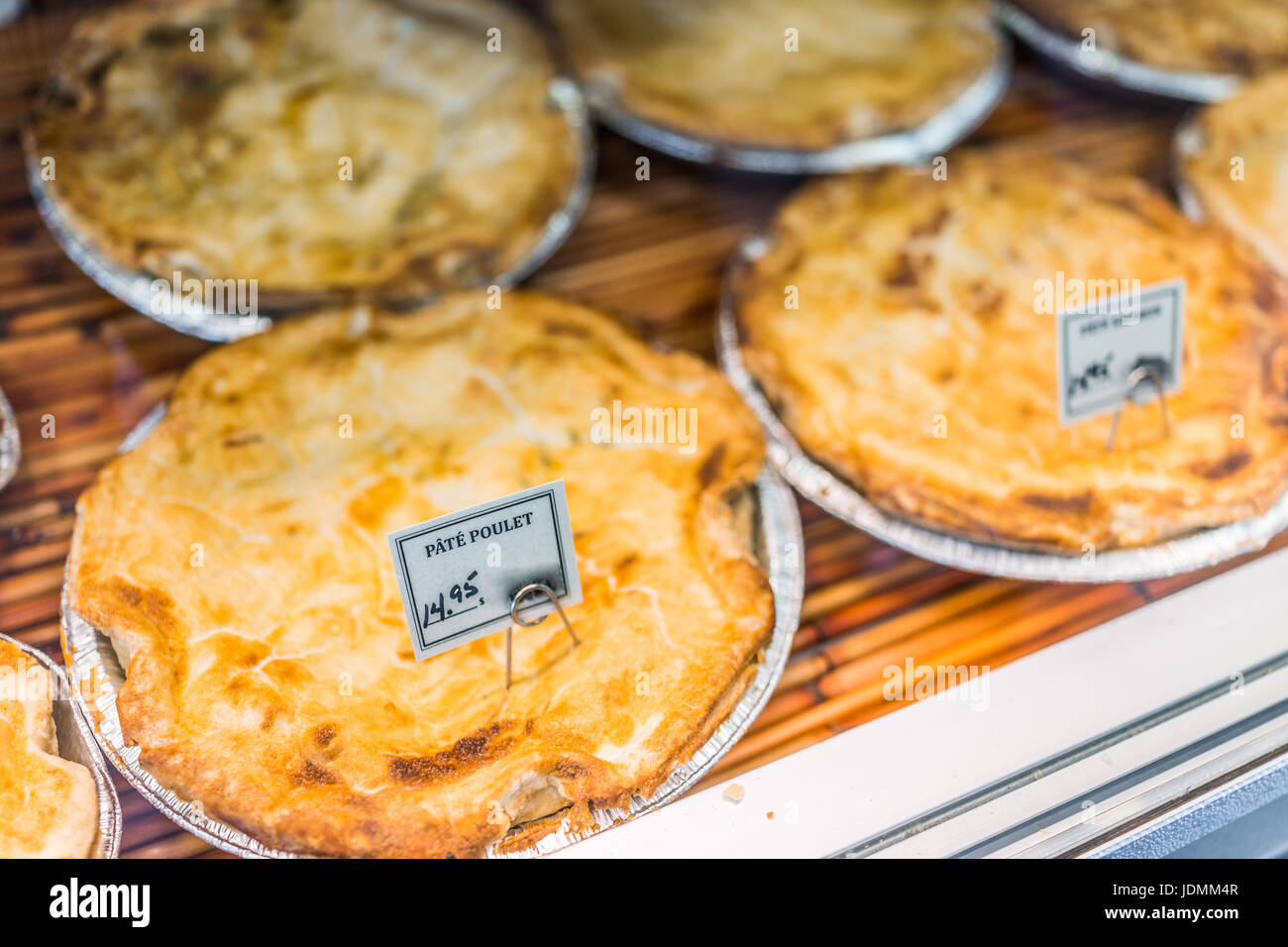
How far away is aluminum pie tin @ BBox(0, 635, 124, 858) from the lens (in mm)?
1327

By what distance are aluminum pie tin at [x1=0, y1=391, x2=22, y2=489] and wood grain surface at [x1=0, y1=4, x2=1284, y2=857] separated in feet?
0.12

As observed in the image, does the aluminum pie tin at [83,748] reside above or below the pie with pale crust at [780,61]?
below

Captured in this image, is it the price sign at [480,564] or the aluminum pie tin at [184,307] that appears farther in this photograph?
the aluminum pie tin at [184,307]

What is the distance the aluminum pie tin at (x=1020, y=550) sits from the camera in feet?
5.76

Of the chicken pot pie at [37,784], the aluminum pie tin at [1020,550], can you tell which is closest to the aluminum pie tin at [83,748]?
the chicken pot pie at [37,784]

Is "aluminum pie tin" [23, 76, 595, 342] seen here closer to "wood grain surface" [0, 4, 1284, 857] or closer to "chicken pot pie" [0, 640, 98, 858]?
"wood grain surface" [0, 4, 1284, 857]

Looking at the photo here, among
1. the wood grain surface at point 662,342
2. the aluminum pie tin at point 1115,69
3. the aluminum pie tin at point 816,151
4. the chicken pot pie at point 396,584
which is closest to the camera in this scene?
the chicken pot pie at point 396,584

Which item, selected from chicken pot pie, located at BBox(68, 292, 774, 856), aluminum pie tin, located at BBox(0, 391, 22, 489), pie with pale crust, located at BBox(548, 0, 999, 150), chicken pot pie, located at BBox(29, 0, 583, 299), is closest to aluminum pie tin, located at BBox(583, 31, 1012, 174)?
pie with pale crust, located at BBox(548, 0, 999, 150)

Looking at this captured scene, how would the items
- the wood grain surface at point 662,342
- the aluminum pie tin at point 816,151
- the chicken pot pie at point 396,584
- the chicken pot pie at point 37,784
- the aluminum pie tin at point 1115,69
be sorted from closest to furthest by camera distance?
the chicken pot pie at point 37,784
the chicken pot pie at point 396,584
the wood grain surface at point 662,342
the aluminum pie tin at point 816,151
the aluminum pie tin at point 1115,69

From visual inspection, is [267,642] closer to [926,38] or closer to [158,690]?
[158,690]

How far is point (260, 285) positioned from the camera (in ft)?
6.36

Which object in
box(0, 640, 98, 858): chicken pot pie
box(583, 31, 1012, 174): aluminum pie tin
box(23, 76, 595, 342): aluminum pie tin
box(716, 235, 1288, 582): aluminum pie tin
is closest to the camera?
box(0, 640, 98, 858): chicken pot pie

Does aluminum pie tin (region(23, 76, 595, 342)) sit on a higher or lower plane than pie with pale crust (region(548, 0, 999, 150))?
lower

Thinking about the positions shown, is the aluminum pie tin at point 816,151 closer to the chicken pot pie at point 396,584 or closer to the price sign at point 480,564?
the chicken pot pie at point 396,584
